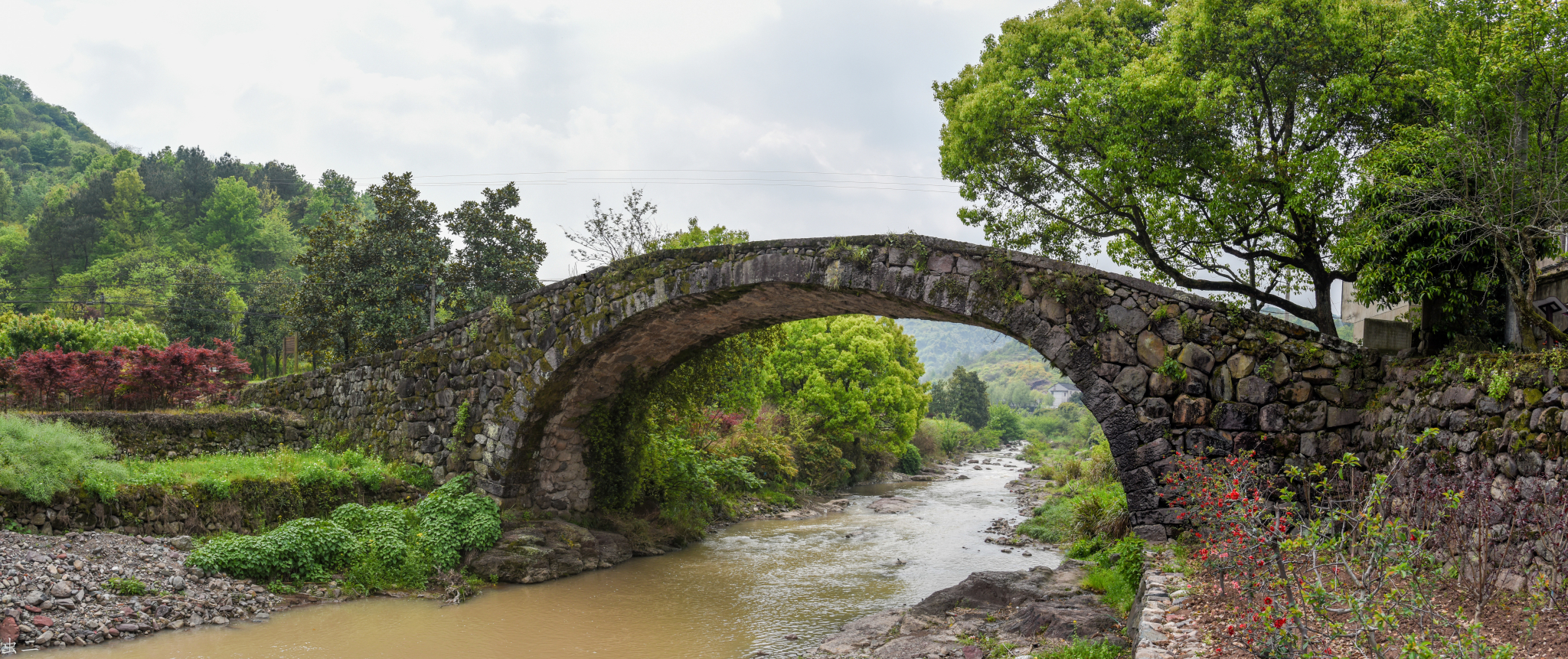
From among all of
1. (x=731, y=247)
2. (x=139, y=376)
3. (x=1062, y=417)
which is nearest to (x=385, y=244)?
(x=139, y=376)

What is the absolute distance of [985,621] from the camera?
759 centimetres

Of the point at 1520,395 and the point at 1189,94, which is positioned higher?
the point at 1189,94

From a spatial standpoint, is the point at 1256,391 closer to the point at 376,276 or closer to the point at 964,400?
the point at 376,276

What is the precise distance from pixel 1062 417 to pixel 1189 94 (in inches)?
2064

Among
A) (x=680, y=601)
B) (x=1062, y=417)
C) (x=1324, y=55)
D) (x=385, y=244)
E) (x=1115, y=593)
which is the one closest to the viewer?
(x=1115, y=593)

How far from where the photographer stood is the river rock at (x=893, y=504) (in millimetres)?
18311

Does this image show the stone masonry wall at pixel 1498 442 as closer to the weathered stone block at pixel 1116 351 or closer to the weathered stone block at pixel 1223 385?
the weathered stone block at pixel 1223 385

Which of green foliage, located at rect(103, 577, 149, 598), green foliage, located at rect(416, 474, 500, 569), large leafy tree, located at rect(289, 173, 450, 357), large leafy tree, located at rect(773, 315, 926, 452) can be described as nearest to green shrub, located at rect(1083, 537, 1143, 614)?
green foliage, located at rect(416, 474, 500, 569)

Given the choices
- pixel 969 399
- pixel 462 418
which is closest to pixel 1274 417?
pixel 462 418

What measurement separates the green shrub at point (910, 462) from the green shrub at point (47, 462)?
21.4 m

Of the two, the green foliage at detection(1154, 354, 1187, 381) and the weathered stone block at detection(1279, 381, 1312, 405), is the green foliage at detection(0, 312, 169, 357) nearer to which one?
the green foliage at detection(1154, 354, 1187, 381)

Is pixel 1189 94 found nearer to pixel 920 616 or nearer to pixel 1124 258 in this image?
pixel 1124 258

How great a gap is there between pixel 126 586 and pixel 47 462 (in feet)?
6.57

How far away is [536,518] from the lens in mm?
11742
